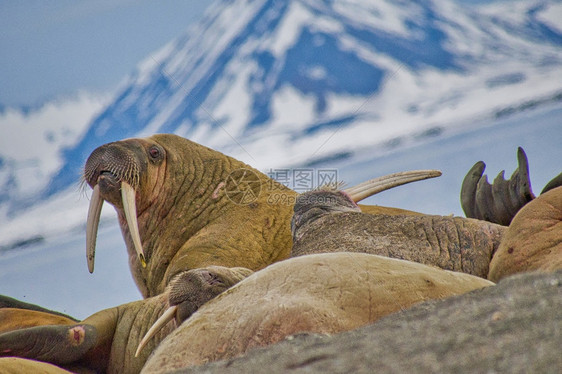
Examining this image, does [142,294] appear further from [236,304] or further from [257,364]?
[257,364]

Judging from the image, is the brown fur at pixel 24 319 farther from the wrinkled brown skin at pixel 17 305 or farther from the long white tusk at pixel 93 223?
the long white tusk at pixel 93 223

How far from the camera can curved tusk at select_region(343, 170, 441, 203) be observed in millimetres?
5398

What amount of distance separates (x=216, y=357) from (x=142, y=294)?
11.9 ft

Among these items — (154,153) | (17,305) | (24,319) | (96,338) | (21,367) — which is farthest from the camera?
(154,153)

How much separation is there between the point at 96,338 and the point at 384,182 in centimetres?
220

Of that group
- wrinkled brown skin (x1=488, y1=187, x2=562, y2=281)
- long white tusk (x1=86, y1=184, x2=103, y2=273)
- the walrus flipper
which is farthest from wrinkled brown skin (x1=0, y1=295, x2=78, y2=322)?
wrinkled brown skin (x1=488, y1=187, x2=562, y2=281)

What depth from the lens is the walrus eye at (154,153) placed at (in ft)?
19.8

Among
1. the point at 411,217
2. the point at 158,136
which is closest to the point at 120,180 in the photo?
the point at 158,136

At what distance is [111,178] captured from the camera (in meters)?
5.67

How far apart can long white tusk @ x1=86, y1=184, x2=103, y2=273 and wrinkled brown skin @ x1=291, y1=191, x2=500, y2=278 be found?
1561mm

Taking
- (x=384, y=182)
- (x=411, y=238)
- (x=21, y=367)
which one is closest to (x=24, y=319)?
(x=21, y=367)

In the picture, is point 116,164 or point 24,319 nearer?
point 24,319

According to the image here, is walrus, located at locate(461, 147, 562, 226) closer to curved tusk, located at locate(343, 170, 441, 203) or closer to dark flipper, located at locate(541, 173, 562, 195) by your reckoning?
dark flipper, located at locate(541, 173, 562, 195)

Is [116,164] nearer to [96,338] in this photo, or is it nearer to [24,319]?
[24,319]
